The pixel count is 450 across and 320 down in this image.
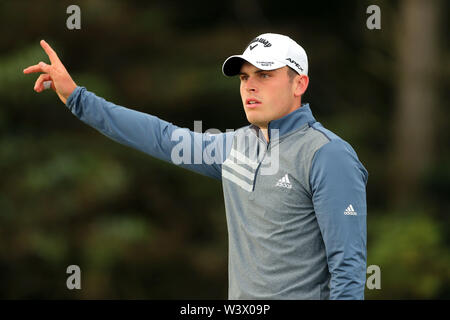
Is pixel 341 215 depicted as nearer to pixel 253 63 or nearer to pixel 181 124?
pixel 253 63

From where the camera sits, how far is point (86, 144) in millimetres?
10391

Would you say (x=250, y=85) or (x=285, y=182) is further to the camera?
(x=250, y=85)

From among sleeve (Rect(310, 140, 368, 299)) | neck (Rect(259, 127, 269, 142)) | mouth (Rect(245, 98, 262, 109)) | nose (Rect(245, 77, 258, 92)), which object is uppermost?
nose (Rect(245, 77, 258, 92))

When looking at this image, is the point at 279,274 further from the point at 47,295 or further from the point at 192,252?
the point at 192,252

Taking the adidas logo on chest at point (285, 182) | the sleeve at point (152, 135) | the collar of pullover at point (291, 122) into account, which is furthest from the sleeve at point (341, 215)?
the sleeve at point (152, 135)

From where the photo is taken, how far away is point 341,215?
9.76ft

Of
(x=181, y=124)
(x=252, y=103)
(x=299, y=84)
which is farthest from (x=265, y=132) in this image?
(x=181, y=124)

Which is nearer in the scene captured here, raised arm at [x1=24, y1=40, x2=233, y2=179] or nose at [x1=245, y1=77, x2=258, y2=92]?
nose at [x1=245, y1=77, x2=258, y2=92]

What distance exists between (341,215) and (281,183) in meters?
0.30

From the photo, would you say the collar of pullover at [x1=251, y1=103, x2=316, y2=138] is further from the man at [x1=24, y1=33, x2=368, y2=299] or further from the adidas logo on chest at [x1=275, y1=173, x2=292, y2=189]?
the adidas logo on chest at [x1=275, y1=173, x2=292, y2=189]

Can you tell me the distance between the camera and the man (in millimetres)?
2996

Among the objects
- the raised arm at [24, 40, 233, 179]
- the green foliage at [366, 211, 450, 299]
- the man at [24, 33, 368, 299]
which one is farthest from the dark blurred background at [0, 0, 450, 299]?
the man at [24, 33, 368, 299]

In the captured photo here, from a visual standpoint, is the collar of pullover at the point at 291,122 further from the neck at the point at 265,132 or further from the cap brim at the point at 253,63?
the cap brim at the point at 253,63

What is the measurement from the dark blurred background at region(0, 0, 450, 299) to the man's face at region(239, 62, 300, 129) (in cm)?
551
